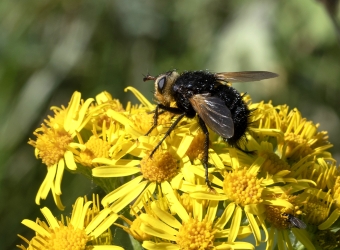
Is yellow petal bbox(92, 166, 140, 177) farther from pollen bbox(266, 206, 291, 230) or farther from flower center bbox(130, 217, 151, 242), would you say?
pollen bbox(266, 206, 291, 230)

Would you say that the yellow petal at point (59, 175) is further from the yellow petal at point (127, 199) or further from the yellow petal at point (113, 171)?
the yellow petal at point (127, 199)

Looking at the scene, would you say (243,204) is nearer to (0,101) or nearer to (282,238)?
(282,238)

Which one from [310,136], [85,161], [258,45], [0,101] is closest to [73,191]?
[0,101]

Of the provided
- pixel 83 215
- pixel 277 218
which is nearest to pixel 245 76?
pixel 277 218

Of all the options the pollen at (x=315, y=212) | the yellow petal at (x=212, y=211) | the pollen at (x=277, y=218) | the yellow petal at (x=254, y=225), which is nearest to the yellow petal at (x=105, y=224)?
the yellow petal at (x=212, y=211)

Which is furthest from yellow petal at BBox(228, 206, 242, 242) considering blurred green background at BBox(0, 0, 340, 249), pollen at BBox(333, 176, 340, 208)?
blurred green background at BBox(0, 0, 340, 249)

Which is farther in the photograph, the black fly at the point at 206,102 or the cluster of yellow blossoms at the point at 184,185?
the black fly at the point at 206,102

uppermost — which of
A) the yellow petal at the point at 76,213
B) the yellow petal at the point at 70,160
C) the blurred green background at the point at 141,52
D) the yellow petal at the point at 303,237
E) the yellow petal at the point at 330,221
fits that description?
the blurred green background at the point at 141,52

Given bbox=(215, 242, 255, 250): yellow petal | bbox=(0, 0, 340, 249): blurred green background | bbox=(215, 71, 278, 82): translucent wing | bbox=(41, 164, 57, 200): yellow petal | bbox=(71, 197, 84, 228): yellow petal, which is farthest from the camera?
bbox=(0, 0, 340, 249): blurred green background
